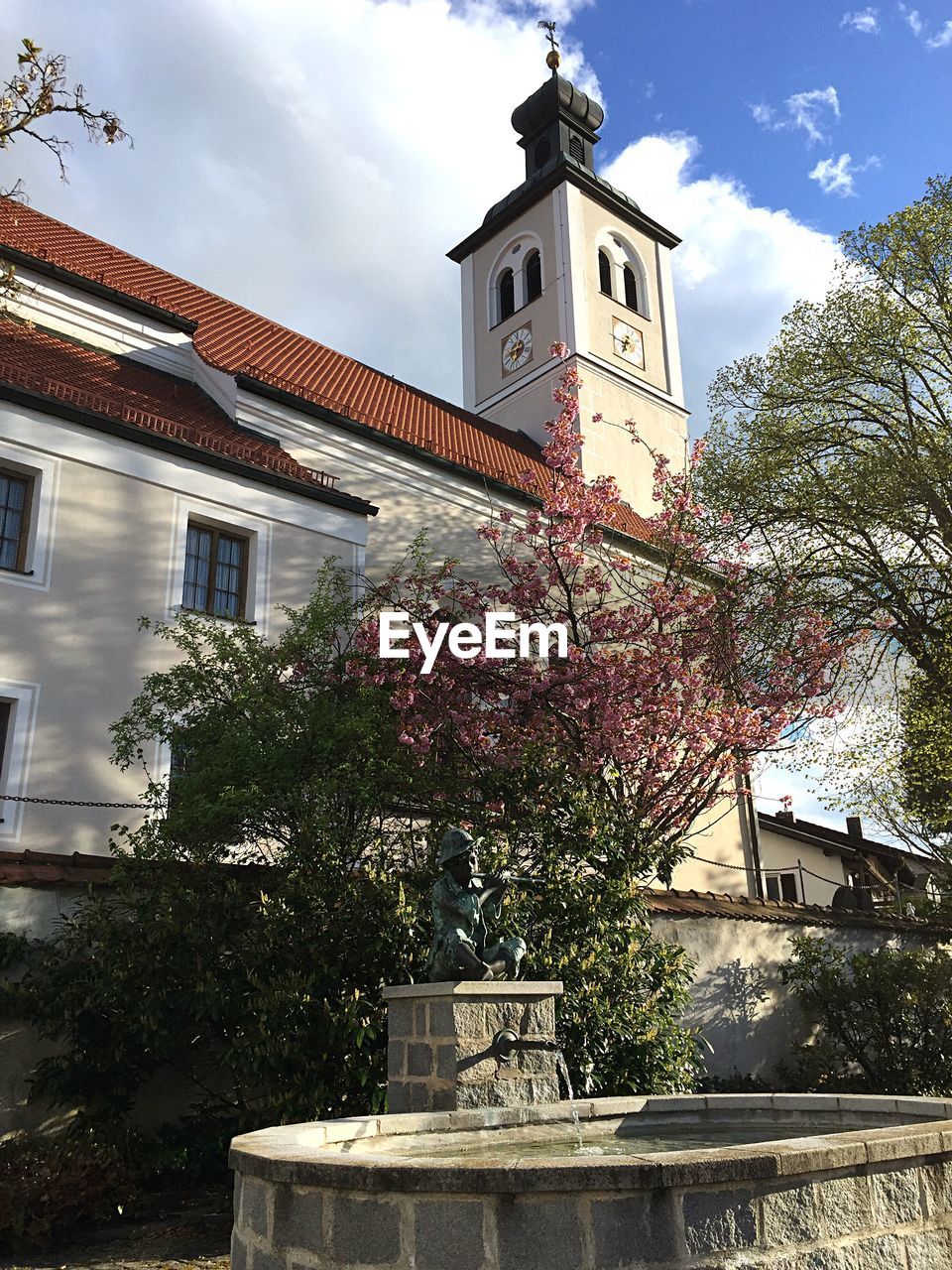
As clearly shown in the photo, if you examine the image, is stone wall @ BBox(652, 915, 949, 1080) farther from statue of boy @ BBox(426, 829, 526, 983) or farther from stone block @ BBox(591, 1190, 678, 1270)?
stone block @ BBox(591, 1190, 678, 1270)

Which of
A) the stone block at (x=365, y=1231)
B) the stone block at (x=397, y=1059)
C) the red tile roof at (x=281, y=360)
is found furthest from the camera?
the red tile roof at (x=281, y=360)

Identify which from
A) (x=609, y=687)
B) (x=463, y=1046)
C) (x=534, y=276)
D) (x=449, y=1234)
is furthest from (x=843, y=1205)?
(x=534, y=276)

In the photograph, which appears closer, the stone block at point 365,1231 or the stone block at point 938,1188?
the stone block at point 365,1231

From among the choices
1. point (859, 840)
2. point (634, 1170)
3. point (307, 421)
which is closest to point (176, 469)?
point (307, 421)

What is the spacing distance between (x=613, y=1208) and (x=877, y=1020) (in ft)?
36.5

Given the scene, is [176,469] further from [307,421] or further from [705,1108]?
[705,1108]

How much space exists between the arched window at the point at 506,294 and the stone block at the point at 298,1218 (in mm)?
31238

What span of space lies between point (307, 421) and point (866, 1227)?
1677 centimetres

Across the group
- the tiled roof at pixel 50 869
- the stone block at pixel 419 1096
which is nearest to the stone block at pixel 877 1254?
the stone block at pixel 419 1096

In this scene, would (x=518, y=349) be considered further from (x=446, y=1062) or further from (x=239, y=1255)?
(x=239, y=1255)

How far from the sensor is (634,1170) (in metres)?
3.67

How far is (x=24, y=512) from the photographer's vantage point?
13797mm

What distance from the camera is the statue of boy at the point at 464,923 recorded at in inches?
270

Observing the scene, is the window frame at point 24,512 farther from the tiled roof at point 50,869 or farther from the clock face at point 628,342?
the clock face at point 628,342
